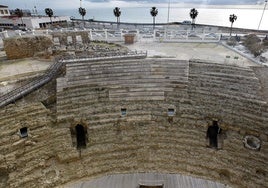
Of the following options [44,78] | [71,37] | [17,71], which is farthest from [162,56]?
[17,71]

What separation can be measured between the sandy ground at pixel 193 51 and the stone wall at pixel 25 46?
33.8ft

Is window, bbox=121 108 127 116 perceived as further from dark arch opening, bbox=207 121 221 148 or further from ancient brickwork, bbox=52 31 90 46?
ancient brickwork, bbox=52 31 90 46

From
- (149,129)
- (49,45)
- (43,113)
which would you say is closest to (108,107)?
(149,129)

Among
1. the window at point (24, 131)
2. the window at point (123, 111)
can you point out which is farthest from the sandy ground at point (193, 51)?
the window at point (24, 131)

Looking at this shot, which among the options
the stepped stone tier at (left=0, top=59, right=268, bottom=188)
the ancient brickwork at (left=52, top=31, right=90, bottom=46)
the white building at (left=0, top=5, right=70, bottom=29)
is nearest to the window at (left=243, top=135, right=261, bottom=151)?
the stepped stone tier at (left=0, top=59, right=268, bottom=188)

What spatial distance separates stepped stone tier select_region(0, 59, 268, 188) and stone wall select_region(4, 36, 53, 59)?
9286 mm

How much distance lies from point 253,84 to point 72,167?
15.8 m

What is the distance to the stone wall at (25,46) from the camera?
84.4 ft

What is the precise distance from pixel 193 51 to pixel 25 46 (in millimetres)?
19422

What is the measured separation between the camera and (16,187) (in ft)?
45.9

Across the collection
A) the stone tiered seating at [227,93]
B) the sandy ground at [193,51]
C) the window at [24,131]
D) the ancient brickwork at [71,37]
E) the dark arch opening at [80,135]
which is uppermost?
the ancient brickwork at [71,37]

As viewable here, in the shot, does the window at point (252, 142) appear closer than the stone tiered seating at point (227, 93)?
Yes

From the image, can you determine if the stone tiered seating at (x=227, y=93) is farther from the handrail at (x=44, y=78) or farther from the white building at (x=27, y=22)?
the white building at (x=27, y=22)

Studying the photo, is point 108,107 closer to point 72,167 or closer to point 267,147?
point 72,167
